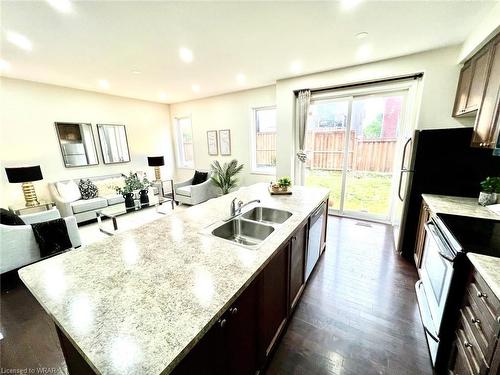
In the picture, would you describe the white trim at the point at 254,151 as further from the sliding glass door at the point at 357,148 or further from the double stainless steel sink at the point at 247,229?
the double stainless steel sink at the point at 247,229

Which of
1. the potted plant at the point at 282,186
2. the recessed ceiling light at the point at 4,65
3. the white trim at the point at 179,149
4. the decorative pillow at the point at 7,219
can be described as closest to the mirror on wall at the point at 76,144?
the recessed ceiling light at the point at 4,65

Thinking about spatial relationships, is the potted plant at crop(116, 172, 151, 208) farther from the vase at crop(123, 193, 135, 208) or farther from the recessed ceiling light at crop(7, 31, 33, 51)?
the recessed ceiling light at crop(7, 31, 33, 51)

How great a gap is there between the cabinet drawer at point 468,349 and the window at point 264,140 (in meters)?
3.83

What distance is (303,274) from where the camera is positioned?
1987mm

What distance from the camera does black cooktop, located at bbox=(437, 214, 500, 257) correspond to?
3.98 feet

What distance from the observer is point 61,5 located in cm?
172

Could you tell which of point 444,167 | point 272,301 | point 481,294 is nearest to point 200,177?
point 272,301

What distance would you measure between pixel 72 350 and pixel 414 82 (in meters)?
4.59

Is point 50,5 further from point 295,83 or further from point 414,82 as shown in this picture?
point 414,82

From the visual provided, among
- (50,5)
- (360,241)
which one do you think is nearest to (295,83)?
(360,241)

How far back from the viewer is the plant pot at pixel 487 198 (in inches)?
76.2

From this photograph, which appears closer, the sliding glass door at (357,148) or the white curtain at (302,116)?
the sliding glass door at (357,148)

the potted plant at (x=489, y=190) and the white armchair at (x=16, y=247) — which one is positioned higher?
the potted plant at (x=489, y=190)

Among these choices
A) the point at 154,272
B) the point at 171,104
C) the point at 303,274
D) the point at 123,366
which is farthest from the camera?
the point at 171,104
